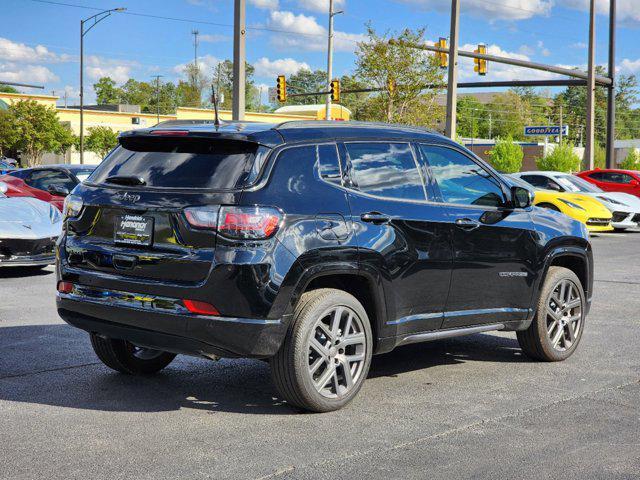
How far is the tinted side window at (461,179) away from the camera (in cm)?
612

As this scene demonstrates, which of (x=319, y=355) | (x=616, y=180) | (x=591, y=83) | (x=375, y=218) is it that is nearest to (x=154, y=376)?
(x=319, y=355)

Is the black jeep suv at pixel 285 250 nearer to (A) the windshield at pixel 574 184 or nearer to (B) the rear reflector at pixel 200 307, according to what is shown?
(B) the rear reflector at pixel 200 307

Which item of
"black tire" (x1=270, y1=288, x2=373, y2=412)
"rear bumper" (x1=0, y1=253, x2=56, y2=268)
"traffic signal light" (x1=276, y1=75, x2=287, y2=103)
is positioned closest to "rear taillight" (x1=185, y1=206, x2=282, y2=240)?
"black tire" (x1=270, y1=288, x2=373, y2=412)

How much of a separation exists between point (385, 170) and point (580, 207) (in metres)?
15.5

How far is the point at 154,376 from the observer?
6.25 m

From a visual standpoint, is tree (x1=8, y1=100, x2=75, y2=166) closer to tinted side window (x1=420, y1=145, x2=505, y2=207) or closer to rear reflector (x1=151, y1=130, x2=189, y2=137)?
tinted side window (x1=420, y1=145, x2=505, y2=207)

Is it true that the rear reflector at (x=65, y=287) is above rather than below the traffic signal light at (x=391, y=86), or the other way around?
below

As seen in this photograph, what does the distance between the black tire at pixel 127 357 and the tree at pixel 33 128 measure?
209 ft

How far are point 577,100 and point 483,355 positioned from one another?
516ft

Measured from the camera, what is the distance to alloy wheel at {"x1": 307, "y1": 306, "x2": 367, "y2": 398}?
5.24 meters

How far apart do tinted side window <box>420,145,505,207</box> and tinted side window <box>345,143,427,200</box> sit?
8.0 inches

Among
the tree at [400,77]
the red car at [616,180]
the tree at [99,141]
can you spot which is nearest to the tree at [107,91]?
the tree at [99,141]

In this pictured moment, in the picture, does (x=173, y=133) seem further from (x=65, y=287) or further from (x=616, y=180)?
(x=616, y=180)

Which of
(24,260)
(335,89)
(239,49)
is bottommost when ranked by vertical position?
(24,260)
